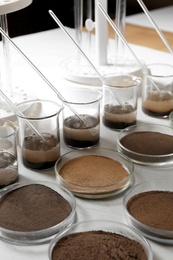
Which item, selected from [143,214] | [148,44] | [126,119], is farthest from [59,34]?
[143,214]

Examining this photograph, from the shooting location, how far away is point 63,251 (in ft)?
1.95

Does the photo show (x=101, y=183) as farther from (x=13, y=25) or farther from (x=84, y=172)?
(x=13, y=25)

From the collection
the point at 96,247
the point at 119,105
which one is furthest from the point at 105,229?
the point at 119,105

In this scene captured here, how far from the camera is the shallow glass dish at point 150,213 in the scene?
624 mm

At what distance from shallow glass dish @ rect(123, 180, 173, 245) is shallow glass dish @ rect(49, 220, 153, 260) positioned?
0.07 ft

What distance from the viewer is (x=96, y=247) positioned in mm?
601

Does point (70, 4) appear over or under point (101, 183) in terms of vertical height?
under

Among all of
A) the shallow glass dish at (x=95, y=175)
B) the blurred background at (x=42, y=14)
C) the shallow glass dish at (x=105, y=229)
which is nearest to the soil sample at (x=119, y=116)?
the shallow glass dish at (x=95, y=175)

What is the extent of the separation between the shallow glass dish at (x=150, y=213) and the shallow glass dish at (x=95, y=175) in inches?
1.2

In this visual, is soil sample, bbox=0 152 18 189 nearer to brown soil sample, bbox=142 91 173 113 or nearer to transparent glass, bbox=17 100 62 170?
transparent glass, bbox=17 100 62 170

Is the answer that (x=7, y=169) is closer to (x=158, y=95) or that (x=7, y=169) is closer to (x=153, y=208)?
(x=153, y=208)

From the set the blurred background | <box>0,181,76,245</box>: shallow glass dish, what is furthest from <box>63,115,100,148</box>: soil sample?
the blurred background

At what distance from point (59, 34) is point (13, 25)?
0.86m

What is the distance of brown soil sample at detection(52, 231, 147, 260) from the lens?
586 millimetres
